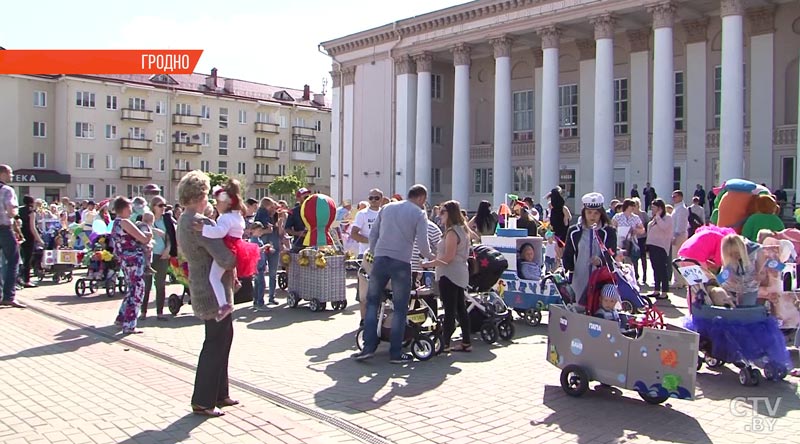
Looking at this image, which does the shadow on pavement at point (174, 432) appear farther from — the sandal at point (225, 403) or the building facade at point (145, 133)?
the building facade at point (145, 133)

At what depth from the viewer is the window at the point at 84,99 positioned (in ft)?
207

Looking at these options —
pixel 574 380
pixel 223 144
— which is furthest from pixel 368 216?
pixel 223 144

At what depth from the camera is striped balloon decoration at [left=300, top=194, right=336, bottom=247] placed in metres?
13.1

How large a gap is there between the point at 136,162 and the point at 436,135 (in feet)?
113

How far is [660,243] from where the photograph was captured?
14336mm

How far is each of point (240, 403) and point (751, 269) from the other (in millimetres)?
5731

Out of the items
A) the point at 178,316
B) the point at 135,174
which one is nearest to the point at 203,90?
the point at 135,174

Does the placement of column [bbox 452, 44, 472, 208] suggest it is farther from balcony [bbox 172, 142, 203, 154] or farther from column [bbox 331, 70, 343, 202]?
balcony [bbox 172, 142, 203, 154]

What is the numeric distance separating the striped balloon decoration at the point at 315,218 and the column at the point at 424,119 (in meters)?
28.6

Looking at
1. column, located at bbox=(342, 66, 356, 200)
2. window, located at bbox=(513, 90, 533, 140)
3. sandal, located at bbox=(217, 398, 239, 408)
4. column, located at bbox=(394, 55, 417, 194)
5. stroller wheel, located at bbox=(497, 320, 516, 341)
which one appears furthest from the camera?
column, located at bbox=(342, 66, 356, 200)

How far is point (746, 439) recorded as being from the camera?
18.6 feet

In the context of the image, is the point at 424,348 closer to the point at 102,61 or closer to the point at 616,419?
the point at 616,419

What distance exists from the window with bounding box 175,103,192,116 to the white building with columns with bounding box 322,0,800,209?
2773cm

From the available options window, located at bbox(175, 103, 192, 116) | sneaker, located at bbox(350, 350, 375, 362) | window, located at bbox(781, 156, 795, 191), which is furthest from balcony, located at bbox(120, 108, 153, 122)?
sneaker, located at bbox(350, 350, 375, 362)
